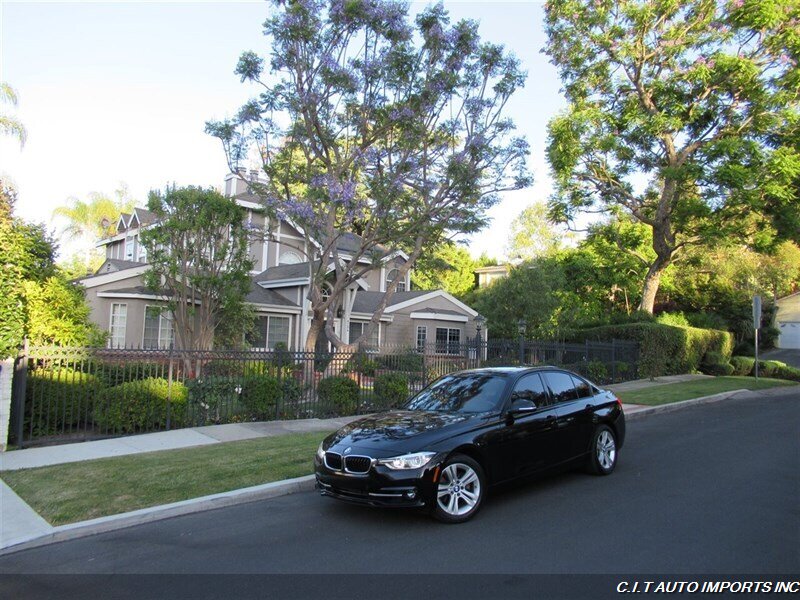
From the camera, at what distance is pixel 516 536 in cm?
533

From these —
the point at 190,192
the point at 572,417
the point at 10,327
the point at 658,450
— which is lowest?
the point at 658,450

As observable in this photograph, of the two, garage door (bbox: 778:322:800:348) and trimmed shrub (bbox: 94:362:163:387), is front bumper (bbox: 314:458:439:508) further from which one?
garage door (bbox: 778:322:800:348)

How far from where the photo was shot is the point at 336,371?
45.7ft

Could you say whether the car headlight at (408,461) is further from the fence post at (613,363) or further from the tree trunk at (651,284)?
the tree trunk at (651,284)

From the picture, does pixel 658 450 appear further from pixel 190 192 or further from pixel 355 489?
pixel 190 192

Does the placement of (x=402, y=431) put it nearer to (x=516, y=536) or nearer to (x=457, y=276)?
(x=516, y=536)

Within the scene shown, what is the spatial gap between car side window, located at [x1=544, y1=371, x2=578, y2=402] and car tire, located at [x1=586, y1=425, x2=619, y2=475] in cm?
59

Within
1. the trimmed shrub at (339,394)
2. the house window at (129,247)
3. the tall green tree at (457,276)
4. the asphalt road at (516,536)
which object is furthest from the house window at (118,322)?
the tall green tree at (457,276)

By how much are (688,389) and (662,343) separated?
17.2 feet

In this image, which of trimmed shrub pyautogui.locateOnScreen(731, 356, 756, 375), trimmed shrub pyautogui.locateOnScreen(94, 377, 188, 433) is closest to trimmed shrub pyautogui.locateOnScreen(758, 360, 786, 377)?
trimmed shrub pyautogui.locateOnScreen(731, 356, 756, 375)

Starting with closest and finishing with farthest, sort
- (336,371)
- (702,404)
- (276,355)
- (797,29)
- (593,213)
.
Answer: (276,355), (336,371), (702,404), (797,29), (593,213)

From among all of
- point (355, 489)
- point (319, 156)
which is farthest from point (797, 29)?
Answer: point (355, 489)

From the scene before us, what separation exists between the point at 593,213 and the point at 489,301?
6.80 m

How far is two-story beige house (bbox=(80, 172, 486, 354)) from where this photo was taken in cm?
2131
